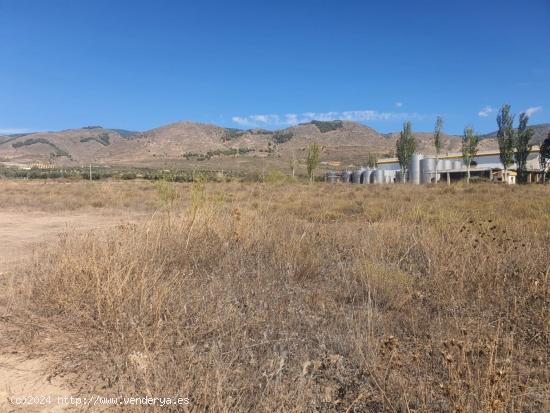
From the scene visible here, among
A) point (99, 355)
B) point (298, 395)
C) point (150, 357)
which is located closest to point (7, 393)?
point (99, 355)

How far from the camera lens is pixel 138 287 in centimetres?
306

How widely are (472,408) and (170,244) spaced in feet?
11.5

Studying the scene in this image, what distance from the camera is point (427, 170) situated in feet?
181

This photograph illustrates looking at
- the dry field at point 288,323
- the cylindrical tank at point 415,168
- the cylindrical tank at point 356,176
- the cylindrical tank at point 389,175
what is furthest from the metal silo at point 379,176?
the dry field at point 288,323

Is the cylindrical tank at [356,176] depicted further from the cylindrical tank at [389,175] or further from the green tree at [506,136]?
the green tree at [506,136]

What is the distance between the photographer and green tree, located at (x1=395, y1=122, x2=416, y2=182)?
5522 centimetres

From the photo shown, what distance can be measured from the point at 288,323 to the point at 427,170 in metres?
56.6

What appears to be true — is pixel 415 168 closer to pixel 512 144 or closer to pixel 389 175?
pixel 389 175

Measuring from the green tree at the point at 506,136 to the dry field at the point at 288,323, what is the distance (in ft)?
152

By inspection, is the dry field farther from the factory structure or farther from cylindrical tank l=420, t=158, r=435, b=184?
cylindrical tank l=420, t=158, r=435, b=184

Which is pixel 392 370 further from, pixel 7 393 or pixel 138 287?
pixel 7 393

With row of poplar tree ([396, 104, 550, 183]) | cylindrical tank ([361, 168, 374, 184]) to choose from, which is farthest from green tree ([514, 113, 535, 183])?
cylindrical tank ([361, 168, 374, 184])

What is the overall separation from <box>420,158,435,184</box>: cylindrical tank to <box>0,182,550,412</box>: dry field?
175ft

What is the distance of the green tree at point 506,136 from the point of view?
44156mm
